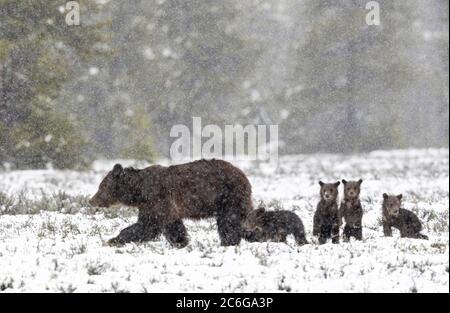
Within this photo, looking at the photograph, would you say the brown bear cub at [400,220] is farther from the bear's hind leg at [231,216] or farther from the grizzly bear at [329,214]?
the bear's hind leg at [231,216]

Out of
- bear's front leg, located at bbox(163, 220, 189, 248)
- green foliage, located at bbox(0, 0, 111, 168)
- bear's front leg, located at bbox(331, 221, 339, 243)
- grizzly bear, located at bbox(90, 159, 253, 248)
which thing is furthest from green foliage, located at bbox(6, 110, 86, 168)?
bear's front leg, located at bbox(331, 221, 339, 243)

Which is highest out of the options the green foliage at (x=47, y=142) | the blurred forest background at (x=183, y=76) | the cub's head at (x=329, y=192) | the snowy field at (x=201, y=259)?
the blurred forest background at (x=183, y=76)

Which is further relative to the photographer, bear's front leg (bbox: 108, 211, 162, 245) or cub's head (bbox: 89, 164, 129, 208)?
cub's head (bbox: 89, 164, 129, 208)

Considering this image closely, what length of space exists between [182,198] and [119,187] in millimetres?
933

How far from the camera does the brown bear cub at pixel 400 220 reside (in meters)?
9.72

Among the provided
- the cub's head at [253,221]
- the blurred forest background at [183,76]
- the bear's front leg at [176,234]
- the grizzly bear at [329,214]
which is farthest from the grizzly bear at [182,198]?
the blurred forest background at [183,76]

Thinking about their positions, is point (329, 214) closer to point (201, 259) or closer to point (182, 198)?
point (182, 198)

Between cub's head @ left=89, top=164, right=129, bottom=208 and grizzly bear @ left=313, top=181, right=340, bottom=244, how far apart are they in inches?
109

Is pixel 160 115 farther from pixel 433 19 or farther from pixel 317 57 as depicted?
pixel 433 19

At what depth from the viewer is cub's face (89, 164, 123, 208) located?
372 inches

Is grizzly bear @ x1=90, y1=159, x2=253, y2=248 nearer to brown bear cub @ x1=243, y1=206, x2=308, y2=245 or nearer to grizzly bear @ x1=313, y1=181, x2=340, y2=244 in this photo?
brown bear cub @ x1=243, y1=206, x2=308, y2=245

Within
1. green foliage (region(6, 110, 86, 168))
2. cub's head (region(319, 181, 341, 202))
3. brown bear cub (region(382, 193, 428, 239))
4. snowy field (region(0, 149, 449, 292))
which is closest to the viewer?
snowy field (region(0, 149, 449, 292))

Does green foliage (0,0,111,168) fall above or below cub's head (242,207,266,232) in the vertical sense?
above
